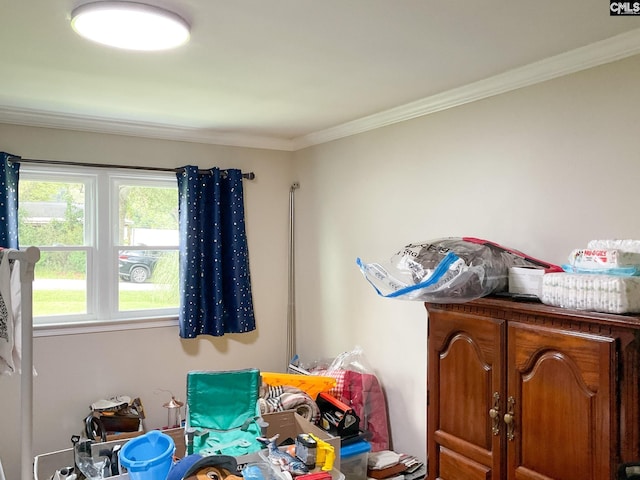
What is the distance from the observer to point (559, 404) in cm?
180

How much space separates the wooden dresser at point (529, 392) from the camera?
163 cm

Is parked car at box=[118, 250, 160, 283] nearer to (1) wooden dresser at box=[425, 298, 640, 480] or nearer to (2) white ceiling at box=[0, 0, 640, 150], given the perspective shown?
(2) white ceiling at box=[0, 0, 640, 150]

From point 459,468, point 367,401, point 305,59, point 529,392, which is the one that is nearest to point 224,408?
point 367,401

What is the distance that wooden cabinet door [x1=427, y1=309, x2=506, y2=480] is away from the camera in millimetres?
2062

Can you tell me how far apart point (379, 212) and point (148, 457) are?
2047mm

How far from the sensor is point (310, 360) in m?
4.17

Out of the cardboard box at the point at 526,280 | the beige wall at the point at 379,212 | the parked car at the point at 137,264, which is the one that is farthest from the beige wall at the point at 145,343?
the cardboard box at the point at 526,280

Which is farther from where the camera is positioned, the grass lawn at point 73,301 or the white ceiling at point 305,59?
the grass lawn at point 73,301

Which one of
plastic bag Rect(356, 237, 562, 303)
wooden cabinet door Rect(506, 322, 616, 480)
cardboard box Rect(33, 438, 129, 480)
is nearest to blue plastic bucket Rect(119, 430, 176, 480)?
cardboard box Rect(33, 438, 129, 480)

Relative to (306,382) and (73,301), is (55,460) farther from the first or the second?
(306,382)

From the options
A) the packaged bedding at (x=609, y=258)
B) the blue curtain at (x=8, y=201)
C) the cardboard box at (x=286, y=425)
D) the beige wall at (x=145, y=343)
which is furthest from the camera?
the beige wall at (x=145, y=343)

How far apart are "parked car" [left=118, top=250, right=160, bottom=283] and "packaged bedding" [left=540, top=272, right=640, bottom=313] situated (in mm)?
2953

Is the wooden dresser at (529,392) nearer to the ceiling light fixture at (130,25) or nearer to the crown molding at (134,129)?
the ceiling light fixture at (130,25)

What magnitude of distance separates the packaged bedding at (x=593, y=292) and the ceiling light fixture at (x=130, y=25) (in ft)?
5.43
